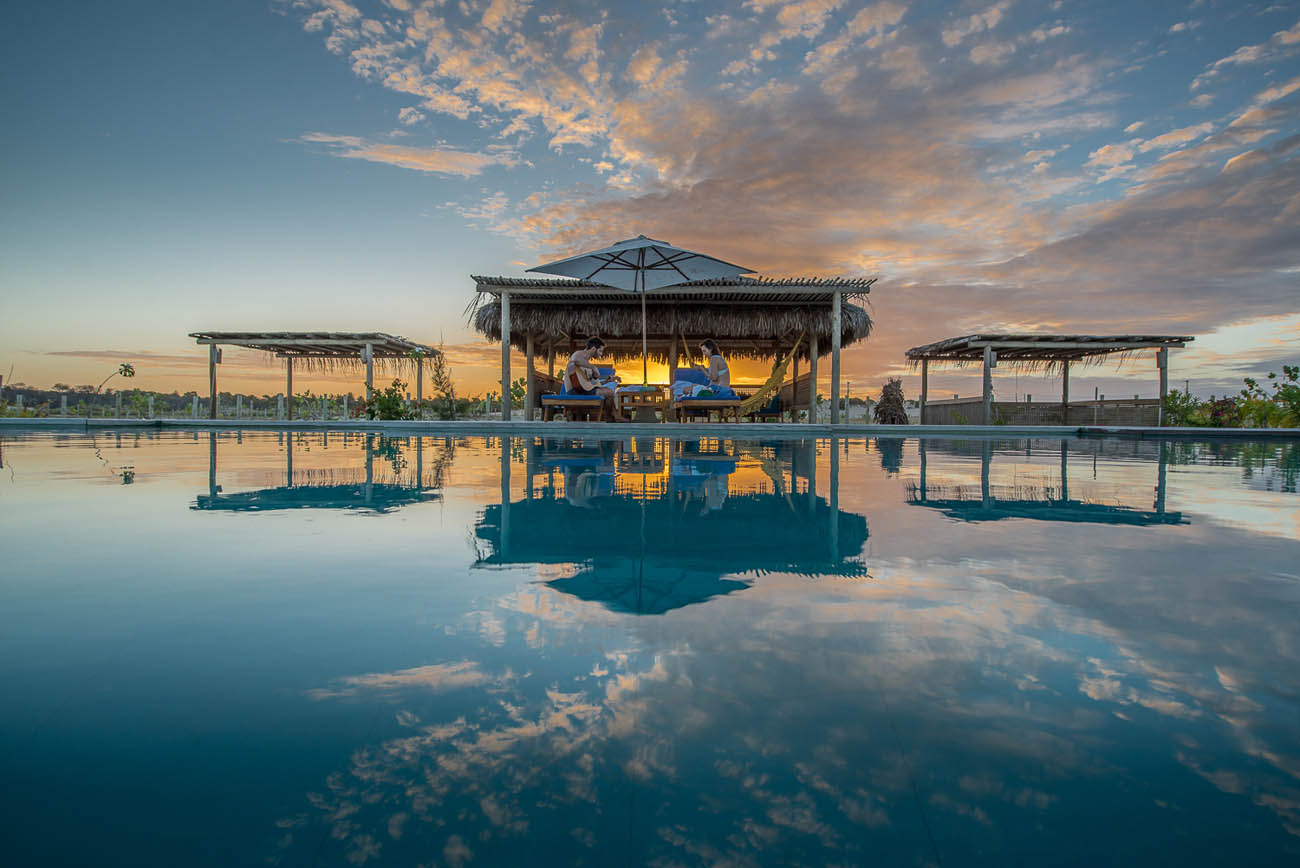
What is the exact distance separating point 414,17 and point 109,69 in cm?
648

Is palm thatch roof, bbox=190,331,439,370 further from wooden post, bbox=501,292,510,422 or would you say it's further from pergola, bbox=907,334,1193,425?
pergola, bbox=907,334,1193,425

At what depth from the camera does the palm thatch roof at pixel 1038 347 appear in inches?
549

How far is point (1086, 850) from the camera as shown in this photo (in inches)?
21.9

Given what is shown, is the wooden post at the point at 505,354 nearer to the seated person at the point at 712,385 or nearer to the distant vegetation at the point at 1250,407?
the seated person at the point at 712,385

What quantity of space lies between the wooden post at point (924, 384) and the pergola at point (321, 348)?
15.0 meters

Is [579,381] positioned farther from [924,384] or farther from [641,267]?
[924,384]

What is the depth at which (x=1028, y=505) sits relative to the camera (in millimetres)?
2818

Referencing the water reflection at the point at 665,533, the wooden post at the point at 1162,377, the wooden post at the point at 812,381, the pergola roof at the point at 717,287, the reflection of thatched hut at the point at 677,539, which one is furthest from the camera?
the wooden post at the point at 1162,377

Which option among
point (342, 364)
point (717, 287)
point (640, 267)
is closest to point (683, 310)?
point (717, 287)

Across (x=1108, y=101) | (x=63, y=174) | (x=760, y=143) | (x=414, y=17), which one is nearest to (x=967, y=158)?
(x=1108, y=101)

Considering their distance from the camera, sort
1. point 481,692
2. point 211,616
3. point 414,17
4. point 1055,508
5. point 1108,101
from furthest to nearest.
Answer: point 1108,101, point 414,17, point 1055,508, point 211,616, point 481,692

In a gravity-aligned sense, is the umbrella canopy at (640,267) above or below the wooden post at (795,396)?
above

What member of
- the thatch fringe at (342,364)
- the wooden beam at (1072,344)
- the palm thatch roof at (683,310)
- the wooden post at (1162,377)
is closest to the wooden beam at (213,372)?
the thatch fringe at (342,364)

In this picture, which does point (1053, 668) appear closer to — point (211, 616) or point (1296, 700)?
point (1296, 700)
